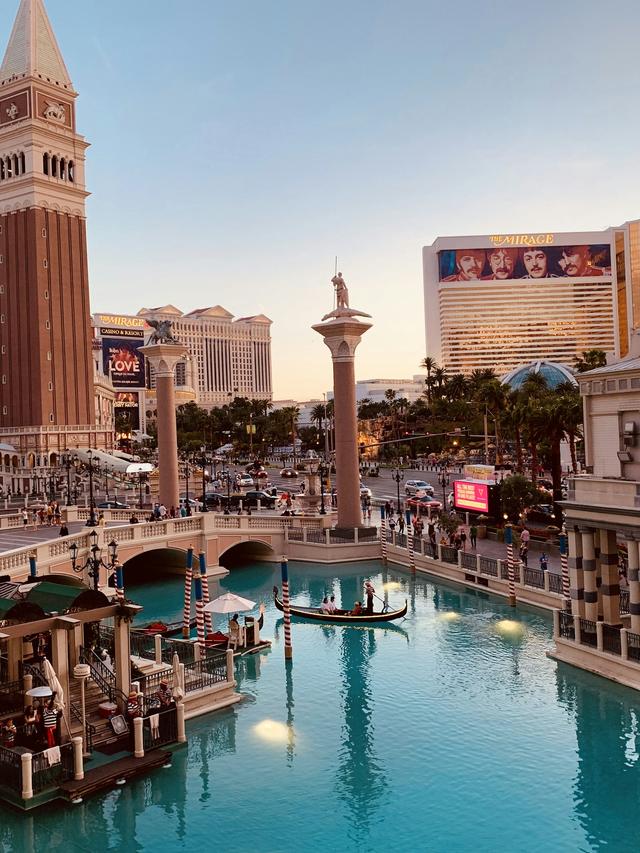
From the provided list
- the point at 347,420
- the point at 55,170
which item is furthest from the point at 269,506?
the point at 55,170

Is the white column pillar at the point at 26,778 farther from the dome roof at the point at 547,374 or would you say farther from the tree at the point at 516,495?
the dome roof at the point at 547,374

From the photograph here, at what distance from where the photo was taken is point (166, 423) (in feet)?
189

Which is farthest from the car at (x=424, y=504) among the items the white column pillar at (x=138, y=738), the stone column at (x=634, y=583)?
the white column pillar at (x=138, y=738)

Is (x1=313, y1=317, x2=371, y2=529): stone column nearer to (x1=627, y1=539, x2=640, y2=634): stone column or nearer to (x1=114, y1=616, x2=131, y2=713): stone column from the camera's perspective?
(x1=627, y1=539, x2=640, y2=634): stone column

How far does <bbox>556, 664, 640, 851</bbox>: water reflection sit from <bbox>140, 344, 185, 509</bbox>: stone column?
34783 millimetres

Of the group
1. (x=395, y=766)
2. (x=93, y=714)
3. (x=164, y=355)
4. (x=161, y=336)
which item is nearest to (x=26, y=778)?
(x=93, y=714)

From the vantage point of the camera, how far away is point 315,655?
33.5 metres

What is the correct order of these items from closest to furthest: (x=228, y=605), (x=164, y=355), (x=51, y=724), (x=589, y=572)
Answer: (x=51, y=724)
(x=589, y=572)
(x=228, y=605)
(x=164, y=355)

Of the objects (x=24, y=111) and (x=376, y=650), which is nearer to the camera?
(x=376, y=650)

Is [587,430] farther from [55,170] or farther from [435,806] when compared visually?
[55,170]

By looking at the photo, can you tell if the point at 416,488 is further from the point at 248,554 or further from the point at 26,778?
the point at 26,778

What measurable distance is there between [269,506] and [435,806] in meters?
49.0

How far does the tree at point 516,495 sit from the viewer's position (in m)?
51.4

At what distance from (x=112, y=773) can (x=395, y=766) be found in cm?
781
